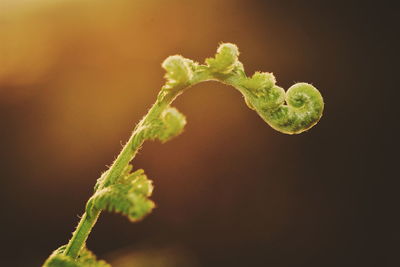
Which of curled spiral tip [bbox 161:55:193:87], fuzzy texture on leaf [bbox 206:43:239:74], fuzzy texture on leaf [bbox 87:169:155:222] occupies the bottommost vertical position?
fuzzy texture on leaf [bbox 87:169:155:222]

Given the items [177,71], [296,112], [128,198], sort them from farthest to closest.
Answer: [296,112] → [177,71] → [128,198]

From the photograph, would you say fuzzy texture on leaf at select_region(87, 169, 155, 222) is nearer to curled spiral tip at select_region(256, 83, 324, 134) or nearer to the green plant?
the green plant

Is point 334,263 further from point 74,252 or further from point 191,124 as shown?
point 74,252

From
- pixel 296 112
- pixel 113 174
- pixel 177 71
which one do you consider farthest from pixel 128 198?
pixel 296 112

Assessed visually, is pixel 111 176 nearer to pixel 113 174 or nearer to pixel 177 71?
pixel 113 174

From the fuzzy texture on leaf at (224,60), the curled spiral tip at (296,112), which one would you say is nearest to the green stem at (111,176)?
the fuzzy texture on leaf at (224,60)

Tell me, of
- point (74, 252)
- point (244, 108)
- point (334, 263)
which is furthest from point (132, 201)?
point (334, 263)

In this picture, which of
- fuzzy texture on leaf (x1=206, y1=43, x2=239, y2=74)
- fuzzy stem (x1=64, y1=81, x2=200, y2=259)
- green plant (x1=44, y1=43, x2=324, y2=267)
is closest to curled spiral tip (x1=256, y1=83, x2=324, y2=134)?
green plant (x1=44, y1=43, x2=324, y2=267)

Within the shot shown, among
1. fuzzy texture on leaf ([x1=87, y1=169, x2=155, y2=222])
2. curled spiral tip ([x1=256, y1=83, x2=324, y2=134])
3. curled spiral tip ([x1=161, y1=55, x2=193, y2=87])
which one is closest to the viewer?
fuzzy texture on leaf ([x1=87, y1=169, x2=155, y2=222])
